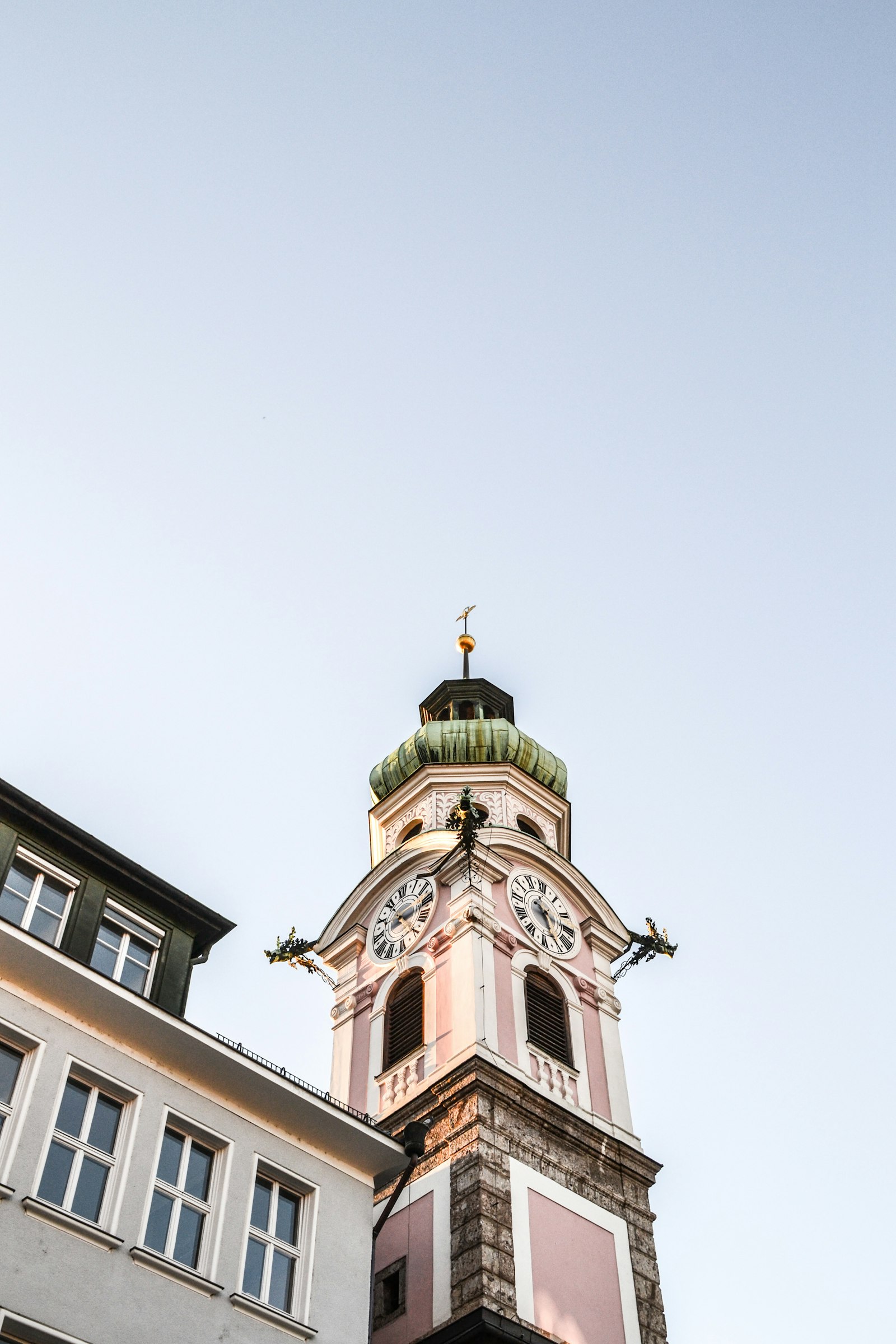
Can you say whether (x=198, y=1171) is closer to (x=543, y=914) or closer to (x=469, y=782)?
(x=543, y=914)

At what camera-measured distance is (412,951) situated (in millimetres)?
31766

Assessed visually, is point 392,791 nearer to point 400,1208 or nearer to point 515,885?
point 515,885

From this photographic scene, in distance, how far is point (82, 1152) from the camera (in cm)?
1658

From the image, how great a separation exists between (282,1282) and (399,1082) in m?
11.1

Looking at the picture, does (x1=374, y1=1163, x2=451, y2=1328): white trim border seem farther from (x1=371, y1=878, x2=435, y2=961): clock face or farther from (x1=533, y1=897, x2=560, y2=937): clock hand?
(x1=533, y1=897, x2=560, y2=937): clock hand

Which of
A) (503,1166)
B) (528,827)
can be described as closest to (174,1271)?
(503,1166)

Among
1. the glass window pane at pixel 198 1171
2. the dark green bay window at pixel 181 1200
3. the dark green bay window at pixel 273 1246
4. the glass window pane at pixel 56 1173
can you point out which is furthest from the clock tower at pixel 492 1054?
the glass window pane at pixel 56 1173

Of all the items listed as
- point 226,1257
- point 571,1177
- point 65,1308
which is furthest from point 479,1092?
point 65,1308

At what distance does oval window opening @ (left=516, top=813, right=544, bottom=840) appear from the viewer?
3784 cm

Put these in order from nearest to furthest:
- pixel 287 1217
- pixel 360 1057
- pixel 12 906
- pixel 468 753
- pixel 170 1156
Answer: pixel 170 1156
pixel 287 1217
pixel 12 906
pixel 360 1057
pixel 468 753

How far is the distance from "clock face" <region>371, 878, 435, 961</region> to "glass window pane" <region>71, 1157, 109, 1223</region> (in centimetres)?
1574

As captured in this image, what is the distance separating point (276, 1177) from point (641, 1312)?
9656 millimetres

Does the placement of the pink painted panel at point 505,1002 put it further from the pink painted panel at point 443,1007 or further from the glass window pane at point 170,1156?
the glass window pane at point 170,1156

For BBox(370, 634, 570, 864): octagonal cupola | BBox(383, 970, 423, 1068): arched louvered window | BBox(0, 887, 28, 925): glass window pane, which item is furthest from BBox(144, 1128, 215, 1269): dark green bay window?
BBox(370, 634, 570, 864): octagonal cupola
